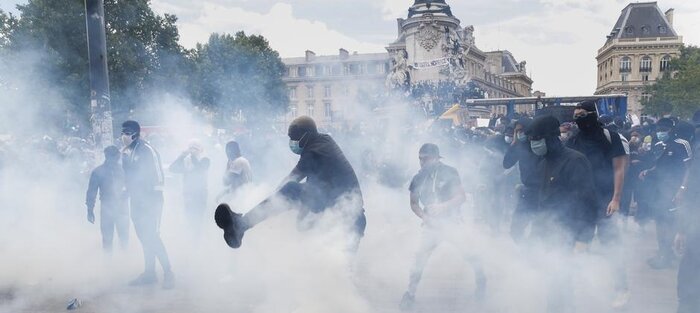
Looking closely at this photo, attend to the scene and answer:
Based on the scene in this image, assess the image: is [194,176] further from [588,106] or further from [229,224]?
[588,106]

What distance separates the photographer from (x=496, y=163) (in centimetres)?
916

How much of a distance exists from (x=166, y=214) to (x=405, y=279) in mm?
6085

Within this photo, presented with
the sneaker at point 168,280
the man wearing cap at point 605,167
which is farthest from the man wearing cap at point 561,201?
Answer: the sneaker at point 168,280

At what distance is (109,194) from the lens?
24.2ft

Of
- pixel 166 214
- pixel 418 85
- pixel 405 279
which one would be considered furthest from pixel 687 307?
pixel 418 85

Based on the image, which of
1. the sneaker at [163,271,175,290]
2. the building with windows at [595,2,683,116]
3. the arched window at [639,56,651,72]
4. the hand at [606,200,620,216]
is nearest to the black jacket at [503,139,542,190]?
the hand at [606,200,620,216]

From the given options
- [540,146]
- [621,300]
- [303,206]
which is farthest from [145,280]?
[621,300]

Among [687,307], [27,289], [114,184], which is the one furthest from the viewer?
[114,184]

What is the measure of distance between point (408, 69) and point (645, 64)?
73.4 m

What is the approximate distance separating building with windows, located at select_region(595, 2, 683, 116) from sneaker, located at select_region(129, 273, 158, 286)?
90.8m

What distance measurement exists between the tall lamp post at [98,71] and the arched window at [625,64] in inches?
3656

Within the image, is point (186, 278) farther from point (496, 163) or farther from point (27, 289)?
point (496, 163)

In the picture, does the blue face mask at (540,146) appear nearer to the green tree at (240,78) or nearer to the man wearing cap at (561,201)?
the man wearing cap at (561,201)

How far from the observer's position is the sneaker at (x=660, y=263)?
21.6ft
